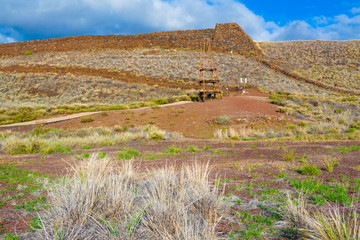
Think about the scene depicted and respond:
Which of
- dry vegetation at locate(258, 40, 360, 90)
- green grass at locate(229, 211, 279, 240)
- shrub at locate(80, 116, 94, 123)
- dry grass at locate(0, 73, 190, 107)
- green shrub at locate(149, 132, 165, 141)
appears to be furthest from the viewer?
dry vegetation at locate(258, 40, 360, 90)

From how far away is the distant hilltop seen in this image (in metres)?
50.8

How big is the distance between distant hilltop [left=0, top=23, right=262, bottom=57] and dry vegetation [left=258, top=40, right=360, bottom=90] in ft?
20.4

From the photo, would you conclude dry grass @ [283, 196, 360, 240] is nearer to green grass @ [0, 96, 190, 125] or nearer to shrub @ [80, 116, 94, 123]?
shrub @ [80, 116, 94, 123]

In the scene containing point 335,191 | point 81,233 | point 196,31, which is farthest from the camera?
point 196,31

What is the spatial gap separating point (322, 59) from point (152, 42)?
3341 centimetres

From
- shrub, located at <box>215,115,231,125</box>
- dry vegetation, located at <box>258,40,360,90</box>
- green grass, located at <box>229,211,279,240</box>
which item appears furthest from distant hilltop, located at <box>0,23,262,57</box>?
green grass, located at <box>229,211,279,240</box>

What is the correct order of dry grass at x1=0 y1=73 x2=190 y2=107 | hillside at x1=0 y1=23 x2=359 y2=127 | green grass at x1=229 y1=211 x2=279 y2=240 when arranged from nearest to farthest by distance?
green grass at x1=229 y1=211 x2=279 y2=240 < dry grass at x1=0 y1=73 x2=190 y2=107 < hillside at x1=0 y1=23 x2=359 y2=127

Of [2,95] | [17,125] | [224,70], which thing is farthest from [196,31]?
[17,125]

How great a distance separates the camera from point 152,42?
52.8 metres

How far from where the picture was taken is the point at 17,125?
60.4ft

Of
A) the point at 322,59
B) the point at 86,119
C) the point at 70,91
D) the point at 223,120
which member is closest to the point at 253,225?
the point at 223,120

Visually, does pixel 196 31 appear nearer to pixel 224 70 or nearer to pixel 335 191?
pixel 224 70

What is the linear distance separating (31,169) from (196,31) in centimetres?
5309

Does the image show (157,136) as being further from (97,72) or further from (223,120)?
(97,72)
